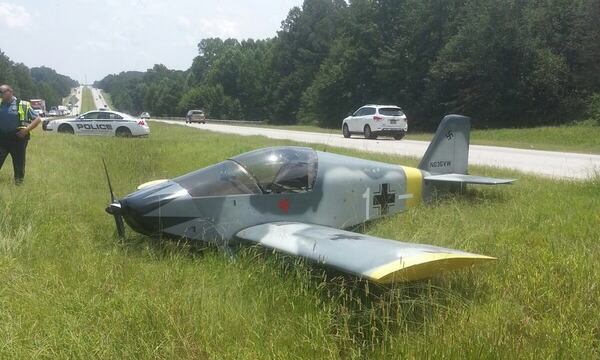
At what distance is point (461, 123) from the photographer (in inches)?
336

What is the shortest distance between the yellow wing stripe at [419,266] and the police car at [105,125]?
25.4 m

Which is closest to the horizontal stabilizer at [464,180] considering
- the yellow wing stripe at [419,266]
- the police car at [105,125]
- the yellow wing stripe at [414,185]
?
the yellow wing stripe at [414,185]

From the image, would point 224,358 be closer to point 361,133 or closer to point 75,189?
point 75,189

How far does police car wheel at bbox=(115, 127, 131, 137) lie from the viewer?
2727 centimetres

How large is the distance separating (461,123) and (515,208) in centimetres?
191

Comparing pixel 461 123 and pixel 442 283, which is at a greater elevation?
pixel 461 123

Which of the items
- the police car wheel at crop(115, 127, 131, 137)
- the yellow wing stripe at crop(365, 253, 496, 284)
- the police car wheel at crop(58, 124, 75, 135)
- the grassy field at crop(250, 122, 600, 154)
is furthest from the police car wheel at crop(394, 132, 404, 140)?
the yellow wing stripe at crop(365, 253, 496, 284)

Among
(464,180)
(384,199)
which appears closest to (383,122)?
(464,180)

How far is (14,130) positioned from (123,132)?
18857 millimetres

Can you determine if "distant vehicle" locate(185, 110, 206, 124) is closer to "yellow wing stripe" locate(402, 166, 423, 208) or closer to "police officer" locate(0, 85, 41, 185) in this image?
"police officer" locate(0, 85, 41, 185)

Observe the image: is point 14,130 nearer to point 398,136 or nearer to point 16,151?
point 16,151

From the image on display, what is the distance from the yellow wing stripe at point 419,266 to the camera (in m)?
3.61

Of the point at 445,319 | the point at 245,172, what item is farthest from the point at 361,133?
the point at 445,319

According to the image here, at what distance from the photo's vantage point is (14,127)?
906 cm
